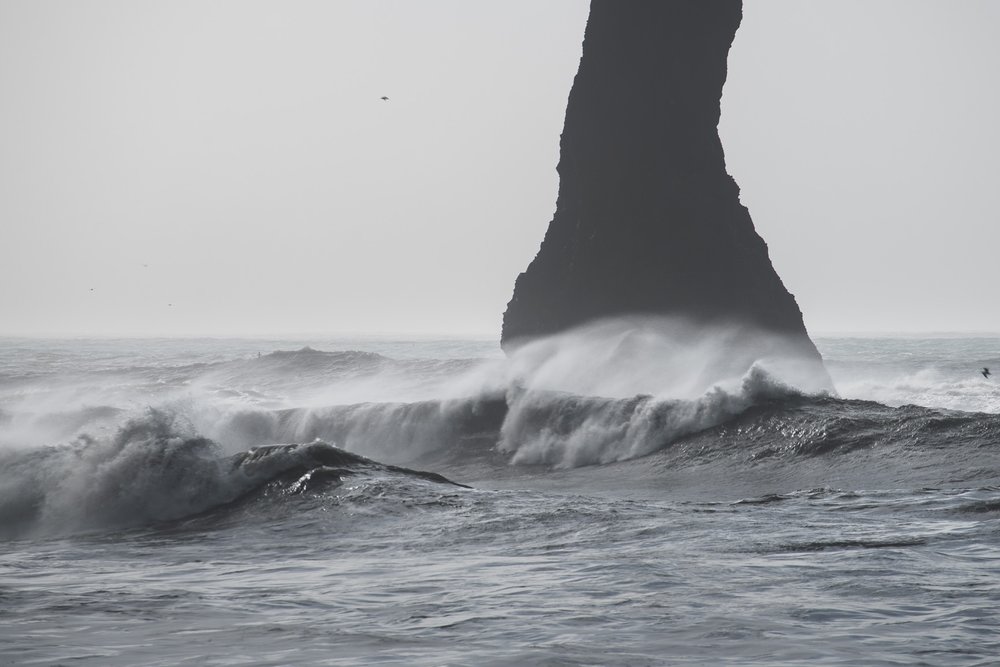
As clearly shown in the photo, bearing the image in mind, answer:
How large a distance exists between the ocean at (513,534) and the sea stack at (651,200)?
8255 millimetres

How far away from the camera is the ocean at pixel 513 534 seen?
8.72 meters

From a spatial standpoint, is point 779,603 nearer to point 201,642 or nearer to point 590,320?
point 201,642

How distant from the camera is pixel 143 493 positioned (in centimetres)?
1725

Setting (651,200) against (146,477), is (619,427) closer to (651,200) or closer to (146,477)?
(146,477)

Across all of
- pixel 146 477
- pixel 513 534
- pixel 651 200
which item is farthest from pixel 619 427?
pixel 651 200

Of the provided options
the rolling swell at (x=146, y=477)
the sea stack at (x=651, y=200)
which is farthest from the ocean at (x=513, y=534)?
the sea stack at (x=651, y=200)

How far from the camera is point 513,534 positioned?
13.4m

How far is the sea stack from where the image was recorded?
38281 millimetres

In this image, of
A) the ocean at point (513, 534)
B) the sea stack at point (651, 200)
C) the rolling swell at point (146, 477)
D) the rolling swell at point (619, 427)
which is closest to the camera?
the ocean at point (513, 534)

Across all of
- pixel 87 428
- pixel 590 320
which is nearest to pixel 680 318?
pixel 590 320

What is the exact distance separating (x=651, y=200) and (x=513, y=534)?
26932 millimetres

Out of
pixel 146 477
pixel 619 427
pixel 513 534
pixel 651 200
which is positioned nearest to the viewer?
pixel 513 534

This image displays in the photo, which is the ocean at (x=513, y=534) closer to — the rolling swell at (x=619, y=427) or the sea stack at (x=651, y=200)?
the rolling swell at (x=619, y=427)

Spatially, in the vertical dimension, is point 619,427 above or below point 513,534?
above
